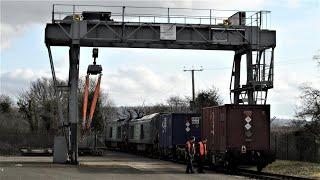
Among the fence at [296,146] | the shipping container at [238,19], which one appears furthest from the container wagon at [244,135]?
the fence at [296,146]

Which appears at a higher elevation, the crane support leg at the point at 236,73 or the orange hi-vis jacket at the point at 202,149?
the crane support leg at the point at 236,73

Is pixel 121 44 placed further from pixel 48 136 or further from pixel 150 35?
pixel 48 136

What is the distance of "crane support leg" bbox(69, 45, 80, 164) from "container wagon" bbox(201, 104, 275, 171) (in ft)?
28.0

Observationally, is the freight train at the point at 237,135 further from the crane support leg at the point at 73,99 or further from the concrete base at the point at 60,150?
the concrete base at the point at 60,150

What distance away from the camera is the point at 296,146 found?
130 feet

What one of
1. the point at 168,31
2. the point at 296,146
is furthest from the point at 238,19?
the point at 296,146

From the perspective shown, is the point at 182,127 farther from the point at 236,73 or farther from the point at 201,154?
the point at 201,154

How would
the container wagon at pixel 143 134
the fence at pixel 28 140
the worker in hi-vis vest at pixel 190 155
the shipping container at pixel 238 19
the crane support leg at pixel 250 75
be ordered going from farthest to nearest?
the fence at pixel 28 140 → the container wagon at pixel 143 134 → the shipping container at pixel 238 19 → the crane support leg at pixel 250 75 → the worker in hi-vis vest at pixel 190 155

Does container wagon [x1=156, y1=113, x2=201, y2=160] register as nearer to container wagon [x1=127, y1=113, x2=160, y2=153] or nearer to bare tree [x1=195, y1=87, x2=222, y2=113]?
container wagon [x1=127, y1=113, x2=160, y2=153]

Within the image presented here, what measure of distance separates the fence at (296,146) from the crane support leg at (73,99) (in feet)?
44.7

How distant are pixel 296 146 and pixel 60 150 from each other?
17481mm

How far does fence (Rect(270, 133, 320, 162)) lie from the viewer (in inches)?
1467

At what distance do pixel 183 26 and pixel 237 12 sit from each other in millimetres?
3453

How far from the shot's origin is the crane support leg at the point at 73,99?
3019 centimetres
